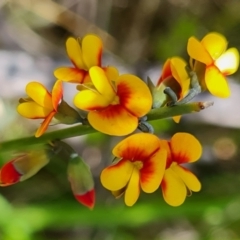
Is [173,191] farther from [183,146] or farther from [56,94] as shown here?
[56,94]

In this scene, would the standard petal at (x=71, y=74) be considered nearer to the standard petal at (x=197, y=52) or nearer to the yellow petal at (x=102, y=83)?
the yellow petal at (x=102, y=83)

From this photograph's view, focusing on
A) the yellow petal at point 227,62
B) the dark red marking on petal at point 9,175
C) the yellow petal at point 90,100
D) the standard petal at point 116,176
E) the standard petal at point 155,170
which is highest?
the yellow petal at point 227,62

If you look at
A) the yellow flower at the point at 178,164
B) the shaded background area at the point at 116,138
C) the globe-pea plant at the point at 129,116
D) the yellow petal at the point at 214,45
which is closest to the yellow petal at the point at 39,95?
the globe-pea plant at the point at 129,116

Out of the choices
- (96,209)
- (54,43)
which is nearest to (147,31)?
(54,43)

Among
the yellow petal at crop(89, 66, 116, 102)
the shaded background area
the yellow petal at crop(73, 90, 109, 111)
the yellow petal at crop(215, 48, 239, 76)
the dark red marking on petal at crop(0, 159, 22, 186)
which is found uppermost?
the yellow petal at crop(215, 48, 239, 76)

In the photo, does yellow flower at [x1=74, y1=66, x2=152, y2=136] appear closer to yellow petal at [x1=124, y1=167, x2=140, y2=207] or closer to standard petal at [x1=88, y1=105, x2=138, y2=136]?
standard petal at [x1=88, y1=105, x2=138, y2=136]

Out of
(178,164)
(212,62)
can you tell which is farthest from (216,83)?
(178,164)

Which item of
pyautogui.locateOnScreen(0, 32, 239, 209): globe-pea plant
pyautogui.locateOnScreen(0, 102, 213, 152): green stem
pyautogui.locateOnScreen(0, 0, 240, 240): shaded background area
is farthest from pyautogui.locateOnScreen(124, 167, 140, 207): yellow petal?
pyautogui.locateOnScreen(0, 0, 240, 240): shaded background area
